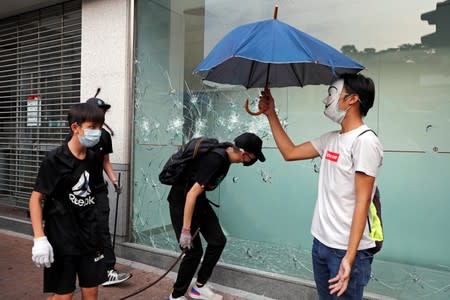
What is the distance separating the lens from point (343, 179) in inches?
78.7

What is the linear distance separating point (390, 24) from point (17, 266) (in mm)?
4937

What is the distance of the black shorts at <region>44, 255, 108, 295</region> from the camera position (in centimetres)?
243

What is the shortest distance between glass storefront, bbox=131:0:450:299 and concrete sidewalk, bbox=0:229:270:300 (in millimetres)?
365

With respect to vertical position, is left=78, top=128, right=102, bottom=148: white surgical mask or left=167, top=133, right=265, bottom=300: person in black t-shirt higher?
left=78, top=128, right=102, bottom=148: white surgical mask

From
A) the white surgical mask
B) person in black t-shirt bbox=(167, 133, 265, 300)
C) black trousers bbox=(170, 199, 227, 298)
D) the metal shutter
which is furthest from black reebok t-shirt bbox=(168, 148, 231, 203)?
the metal shutter

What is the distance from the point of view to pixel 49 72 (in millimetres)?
6211

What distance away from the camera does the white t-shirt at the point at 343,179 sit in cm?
Result: 190

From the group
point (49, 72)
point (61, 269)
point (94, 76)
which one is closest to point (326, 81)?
point (61, 269)

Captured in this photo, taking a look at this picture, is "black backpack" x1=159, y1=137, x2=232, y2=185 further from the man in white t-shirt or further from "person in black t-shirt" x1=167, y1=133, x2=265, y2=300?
the man in white t-shirt

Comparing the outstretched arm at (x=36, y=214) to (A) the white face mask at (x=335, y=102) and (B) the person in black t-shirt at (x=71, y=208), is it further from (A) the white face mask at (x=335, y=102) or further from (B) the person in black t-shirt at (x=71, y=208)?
(A) the white face mask at (x=335, y=102)

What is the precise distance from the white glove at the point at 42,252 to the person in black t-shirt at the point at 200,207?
1.11 meters

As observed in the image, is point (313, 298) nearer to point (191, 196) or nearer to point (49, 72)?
point (191, 196)

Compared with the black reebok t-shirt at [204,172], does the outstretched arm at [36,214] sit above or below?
below

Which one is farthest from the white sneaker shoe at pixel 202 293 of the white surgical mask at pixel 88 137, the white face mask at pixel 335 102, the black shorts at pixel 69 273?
the white face mask at pixel 335 102
